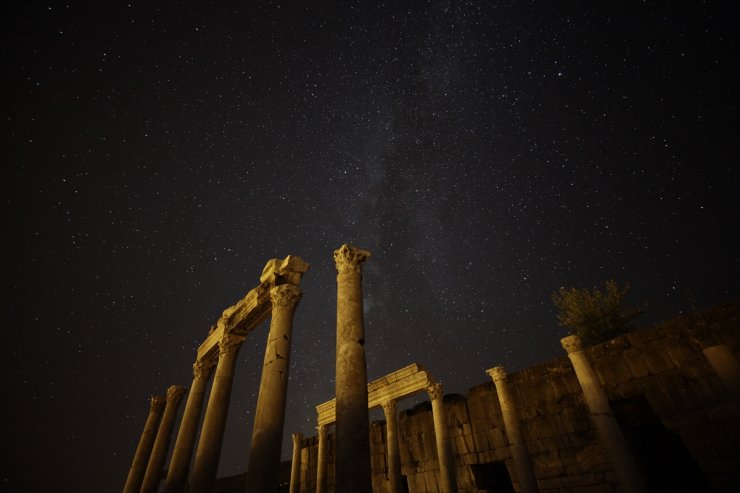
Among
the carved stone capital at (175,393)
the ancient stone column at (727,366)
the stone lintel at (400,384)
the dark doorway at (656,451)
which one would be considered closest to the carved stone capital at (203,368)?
the carved stone capital at (175,393)

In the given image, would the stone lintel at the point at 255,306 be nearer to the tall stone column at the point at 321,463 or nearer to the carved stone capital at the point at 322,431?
the carved stone capital at the point at 322,431

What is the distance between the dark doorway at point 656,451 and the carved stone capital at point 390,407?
8.22 m

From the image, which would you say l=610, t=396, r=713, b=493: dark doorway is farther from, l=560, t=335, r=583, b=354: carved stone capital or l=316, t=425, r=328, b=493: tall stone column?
l=316, t=425, r=328, b=493: tall stone column

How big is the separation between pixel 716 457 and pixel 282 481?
2551 centimetres

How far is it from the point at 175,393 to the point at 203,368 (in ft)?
8.55

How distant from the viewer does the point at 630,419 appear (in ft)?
35.6

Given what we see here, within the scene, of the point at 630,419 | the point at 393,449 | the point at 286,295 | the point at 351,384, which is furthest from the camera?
the point at 393,449

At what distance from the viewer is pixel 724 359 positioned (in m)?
7.90

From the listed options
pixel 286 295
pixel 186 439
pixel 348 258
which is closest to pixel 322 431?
pixel 186 439

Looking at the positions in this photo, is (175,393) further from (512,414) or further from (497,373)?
(512,414)

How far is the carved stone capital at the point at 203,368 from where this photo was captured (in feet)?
43.7

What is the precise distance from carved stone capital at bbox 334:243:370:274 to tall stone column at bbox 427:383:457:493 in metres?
8.42

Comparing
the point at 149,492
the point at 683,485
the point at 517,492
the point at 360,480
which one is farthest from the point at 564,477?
the point at 149,492

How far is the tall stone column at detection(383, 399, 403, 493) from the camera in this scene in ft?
45.0
